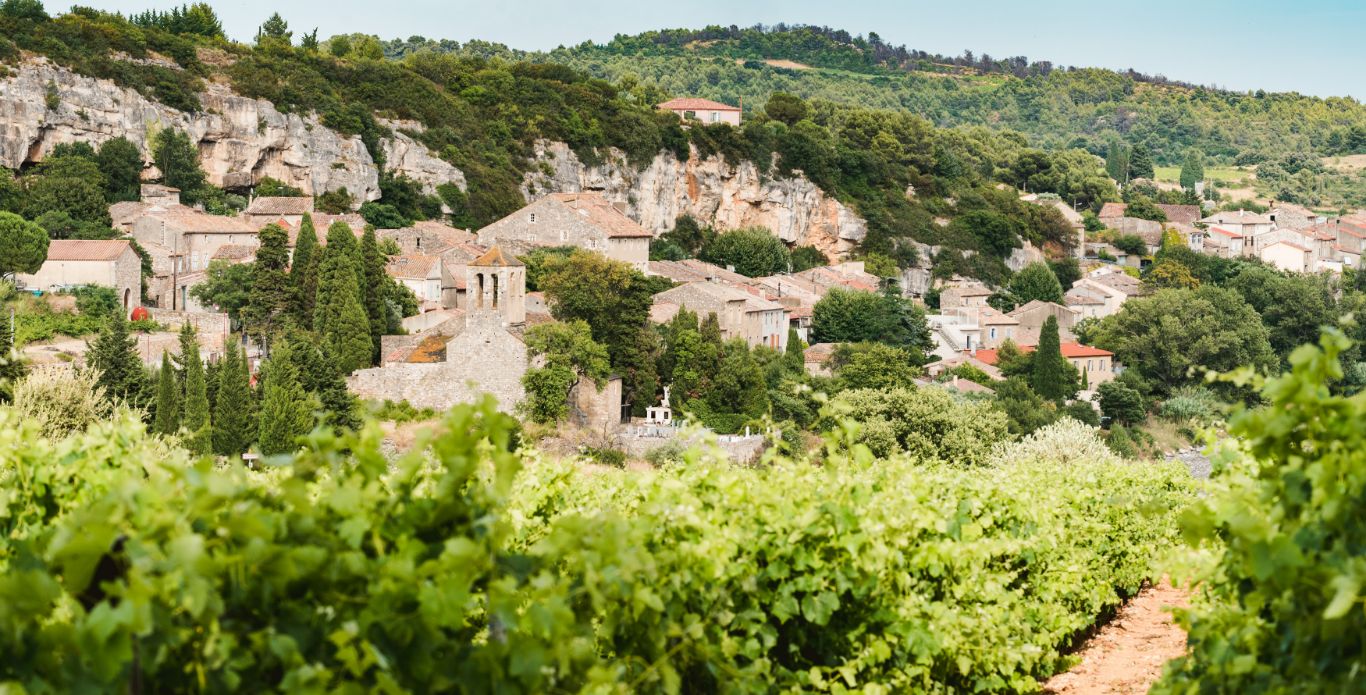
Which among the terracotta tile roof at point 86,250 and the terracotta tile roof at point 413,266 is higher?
the terracotta tile roof at point 86,250

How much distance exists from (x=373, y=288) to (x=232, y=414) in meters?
10.8

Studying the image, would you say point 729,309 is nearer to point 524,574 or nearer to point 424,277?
point 424,277

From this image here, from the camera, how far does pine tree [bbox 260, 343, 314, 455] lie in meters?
32.7

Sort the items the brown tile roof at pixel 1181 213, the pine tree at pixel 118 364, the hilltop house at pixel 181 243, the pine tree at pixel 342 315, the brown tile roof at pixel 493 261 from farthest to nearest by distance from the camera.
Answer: the brown tile roof at pixel 1181 213, the hilltop house at pixel 181 243, the pine tree at pixel 342 315, the brown tile roof at pixel 493 261, the pine tree at pixel 118 364

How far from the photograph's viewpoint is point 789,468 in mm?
8555

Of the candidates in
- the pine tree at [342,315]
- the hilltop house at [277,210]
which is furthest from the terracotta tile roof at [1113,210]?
the pine tree at [342,315]

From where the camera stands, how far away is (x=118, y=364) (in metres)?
34.1

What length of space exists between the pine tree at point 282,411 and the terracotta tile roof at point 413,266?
45.6ft

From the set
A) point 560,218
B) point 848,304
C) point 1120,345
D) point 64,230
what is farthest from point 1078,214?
point 64,230

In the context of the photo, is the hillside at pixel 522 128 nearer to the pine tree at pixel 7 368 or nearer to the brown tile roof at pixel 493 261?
the pine tree at pixel 7 368

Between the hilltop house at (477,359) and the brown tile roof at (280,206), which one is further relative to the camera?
the brown tile roof at (280,206)

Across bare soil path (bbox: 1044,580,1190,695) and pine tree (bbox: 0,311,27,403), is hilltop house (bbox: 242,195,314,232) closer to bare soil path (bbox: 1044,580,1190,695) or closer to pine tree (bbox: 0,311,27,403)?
pine tree (bbox: 0,311,27,403)

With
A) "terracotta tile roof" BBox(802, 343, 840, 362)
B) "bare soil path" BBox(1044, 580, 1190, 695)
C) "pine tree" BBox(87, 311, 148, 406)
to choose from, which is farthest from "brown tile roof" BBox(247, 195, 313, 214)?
"bare soil path" BBox(1044, 580, 1190, 695)

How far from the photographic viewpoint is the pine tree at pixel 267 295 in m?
42.8
